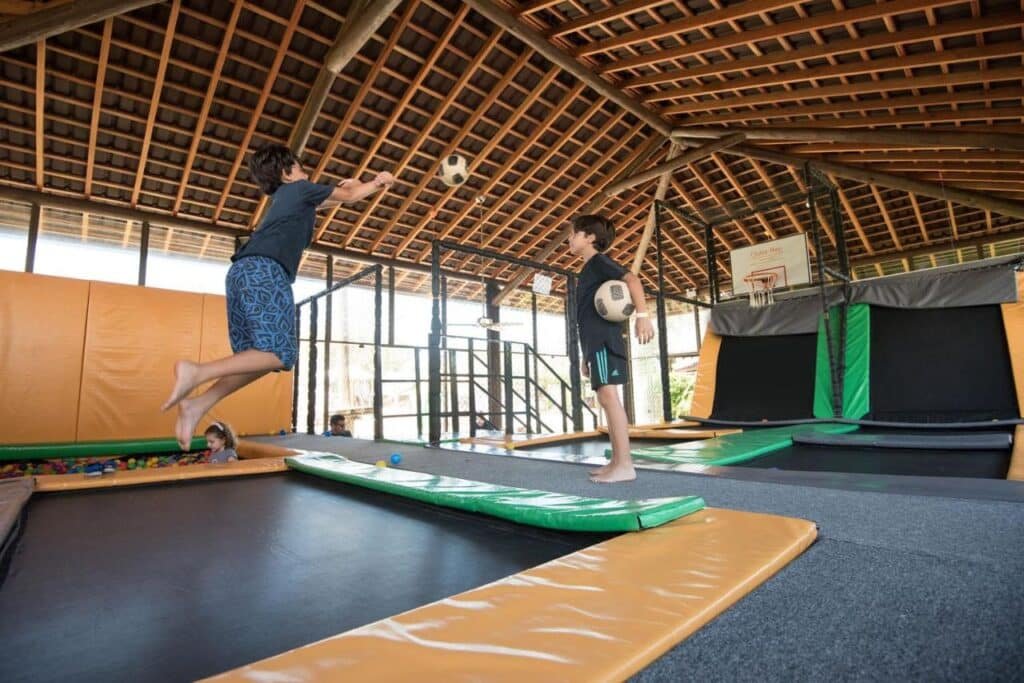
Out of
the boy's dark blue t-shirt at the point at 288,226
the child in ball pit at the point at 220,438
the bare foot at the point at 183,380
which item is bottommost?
the child in ball pit at the point at 220,438

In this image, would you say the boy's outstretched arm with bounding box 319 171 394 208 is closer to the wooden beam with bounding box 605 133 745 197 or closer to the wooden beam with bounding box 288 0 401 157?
the wooden beam with bounding box 288 0 401 157

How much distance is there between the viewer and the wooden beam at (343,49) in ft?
15.8

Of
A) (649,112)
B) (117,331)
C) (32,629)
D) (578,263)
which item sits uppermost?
(649,112)

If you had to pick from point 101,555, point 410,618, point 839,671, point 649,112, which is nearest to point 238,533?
point 101,555

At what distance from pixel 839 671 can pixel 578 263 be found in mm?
10971

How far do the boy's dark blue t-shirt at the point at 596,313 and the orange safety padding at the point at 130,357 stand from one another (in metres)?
4.50

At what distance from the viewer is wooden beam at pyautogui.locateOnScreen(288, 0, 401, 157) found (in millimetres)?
4812

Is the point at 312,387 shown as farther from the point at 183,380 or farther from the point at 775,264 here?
the point at 775,264

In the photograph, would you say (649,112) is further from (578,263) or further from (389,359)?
(389,359)

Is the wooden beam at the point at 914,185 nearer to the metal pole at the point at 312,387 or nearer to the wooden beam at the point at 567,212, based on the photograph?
the wooden beam at the point at 567,212

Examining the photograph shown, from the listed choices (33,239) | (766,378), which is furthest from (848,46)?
(33,239)

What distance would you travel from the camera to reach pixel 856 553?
2.85 feet

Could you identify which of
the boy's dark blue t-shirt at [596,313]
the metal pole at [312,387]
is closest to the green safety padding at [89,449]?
the metal pole at [312,387]

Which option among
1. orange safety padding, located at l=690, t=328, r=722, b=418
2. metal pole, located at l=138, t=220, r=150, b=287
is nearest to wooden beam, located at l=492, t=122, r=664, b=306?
orange safety padding, located at l=690, t=328, r=722, b=418
